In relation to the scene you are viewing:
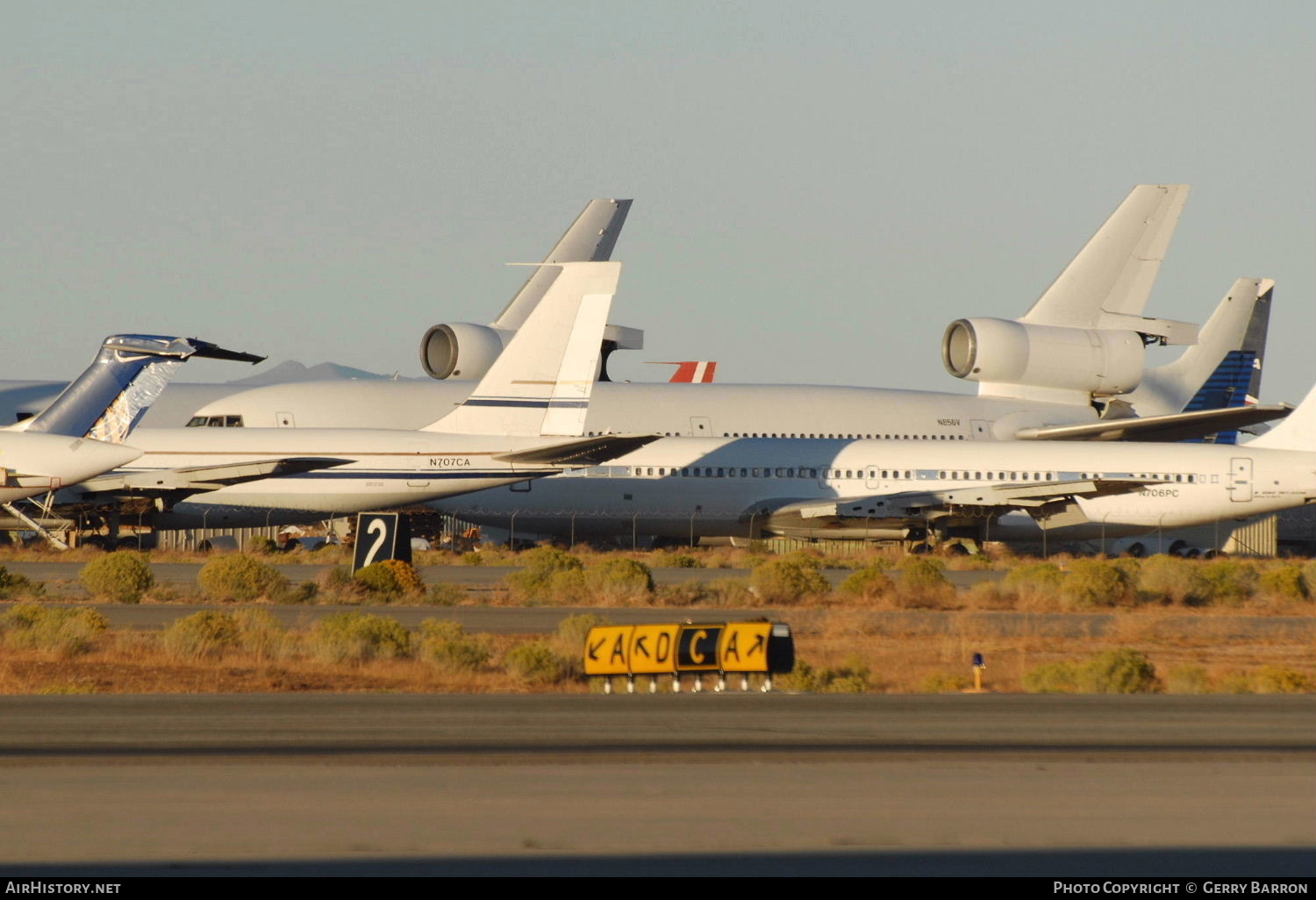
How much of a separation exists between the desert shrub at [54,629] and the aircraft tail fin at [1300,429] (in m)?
43.3

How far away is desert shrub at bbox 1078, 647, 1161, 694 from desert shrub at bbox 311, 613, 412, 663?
29.6 ft

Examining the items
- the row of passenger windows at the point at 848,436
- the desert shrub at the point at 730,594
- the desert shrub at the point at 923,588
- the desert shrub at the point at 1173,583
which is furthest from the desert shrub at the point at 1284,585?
the row of passenger windows at the point at 848,436

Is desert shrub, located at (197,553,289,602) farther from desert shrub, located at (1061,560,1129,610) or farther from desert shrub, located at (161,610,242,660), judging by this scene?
desert shrub, located at (1061,560,1129,610)

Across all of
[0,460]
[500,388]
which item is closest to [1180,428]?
[500,388]

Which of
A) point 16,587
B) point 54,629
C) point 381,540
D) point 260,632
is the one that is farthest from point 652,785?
point 381,540

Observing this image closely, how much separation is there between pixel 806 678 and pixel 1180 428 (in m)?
44.4

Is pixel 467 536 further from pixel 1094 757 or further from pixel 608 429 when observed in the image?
pixel 1094 757

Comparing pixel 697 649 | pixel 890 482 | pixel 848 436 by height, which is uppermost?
pixel 848 436

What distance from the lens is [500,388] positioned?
1811 inches

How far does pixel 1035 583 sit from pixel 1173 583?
3.37 meters

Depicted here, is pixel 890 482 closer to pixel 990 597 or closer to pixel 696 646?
pixel 990 597

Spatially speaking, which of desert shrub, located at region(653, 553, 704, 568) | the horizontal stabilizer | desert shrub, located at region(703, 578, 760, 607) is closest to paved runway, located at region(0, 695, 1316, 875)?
desert shrub, located at region(703, 578, 760, 607)

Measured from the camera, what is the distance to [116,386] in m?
39.5

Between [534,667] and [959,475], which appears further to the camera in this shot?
[959,475]
